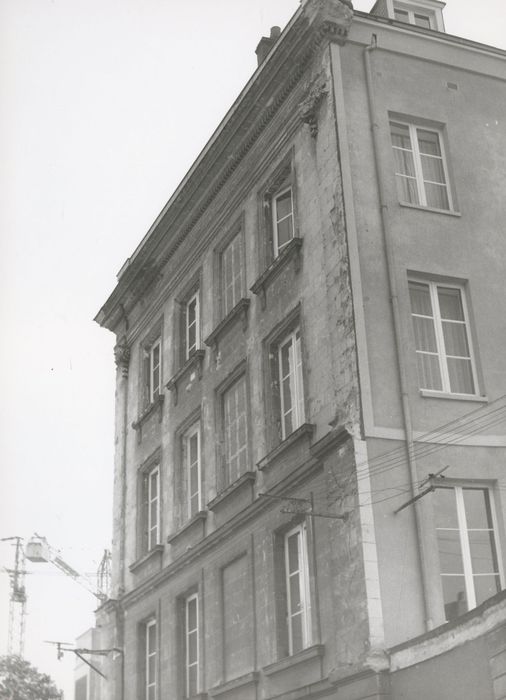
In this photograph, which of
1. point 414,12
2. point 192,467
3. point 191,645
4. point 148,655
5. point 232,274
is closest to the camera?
point 191,645

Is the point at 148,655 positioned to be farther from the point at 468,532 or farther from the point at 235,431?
the point at 468,532

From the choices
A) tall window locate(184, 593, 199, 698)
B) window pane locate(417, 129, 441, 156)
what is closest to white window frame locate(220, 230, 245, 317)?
window pane locate(417, 129, 441, 156)

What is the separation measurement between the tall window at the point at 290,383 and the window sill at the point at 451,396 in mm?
2583

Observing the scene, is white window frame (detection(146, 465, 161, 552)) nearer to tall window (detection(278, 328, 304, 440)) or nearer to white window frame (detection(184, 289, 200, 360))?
white window frame (detection(184, 289, 200, 360))

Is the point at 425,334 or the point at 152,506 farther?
the point at 152,506

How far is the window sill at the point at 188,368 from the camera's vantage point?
21828mm

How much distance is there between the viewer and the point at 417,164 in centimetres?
1825

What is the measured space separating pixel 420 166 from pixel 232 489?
22.6 feet

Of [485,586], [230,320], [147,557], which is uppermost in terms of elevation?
[230,320]

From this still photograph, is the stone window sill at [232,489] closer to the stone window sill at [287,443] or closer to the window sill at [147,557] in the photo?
the stone window sill at [287,443]

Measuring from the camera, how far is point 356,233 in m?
16.7

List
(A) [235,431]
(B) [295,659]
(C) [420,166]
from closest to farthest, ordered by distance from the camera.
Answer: (B) [295,659]
(C) [420,166]
(A) [235,431]

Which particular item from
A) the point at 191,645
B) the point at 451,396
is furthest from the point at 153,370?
the point at 451,396

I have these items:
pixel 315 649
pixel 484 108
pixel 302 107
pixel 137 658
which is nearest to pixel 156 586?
pixel 137 658
